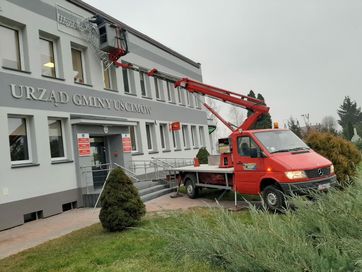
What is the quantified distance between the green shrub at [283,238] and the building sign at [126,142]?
15894 millimetres

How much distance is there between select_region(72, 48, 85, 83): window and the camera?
1688 cm

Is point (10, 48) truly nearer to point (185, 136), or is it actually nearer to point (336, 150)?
point (336, 150)

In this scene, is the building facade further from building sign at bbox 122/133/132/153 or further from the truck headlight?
the truck headlight

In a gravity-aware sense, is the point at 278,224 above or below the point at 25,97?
below

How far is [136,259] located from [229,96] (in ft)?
31.3

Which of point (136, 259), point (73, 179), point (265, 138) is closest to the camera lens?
point (136, 259)

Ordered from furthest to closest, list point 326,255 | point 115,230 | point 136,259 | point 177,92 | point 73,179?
point 177,92 < point 73,179 < point 115,230 < point 136,259 < point 326,255

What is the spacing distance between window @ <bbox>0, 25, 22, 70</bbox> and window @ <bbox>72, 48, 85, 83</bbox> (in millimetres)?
3165

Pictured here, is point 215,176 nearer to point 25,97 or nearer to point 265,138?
point 265,138

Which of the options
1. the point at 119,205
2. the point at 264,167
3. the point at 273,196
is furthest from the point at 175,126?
the point at 119,205

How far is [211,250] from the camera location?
2377 millimetres

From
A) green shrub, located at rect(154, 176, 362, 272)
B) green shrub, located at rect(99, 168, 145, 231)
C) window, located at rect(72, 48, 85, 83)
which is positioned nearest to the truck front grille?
green shrub, located at rect(99, 168, 145, 231)

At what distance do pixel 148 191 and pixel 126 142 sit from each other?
148 inches

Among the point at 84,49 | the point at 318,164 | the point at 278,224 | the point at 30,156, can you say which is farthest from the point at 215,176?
the point at 278,224
